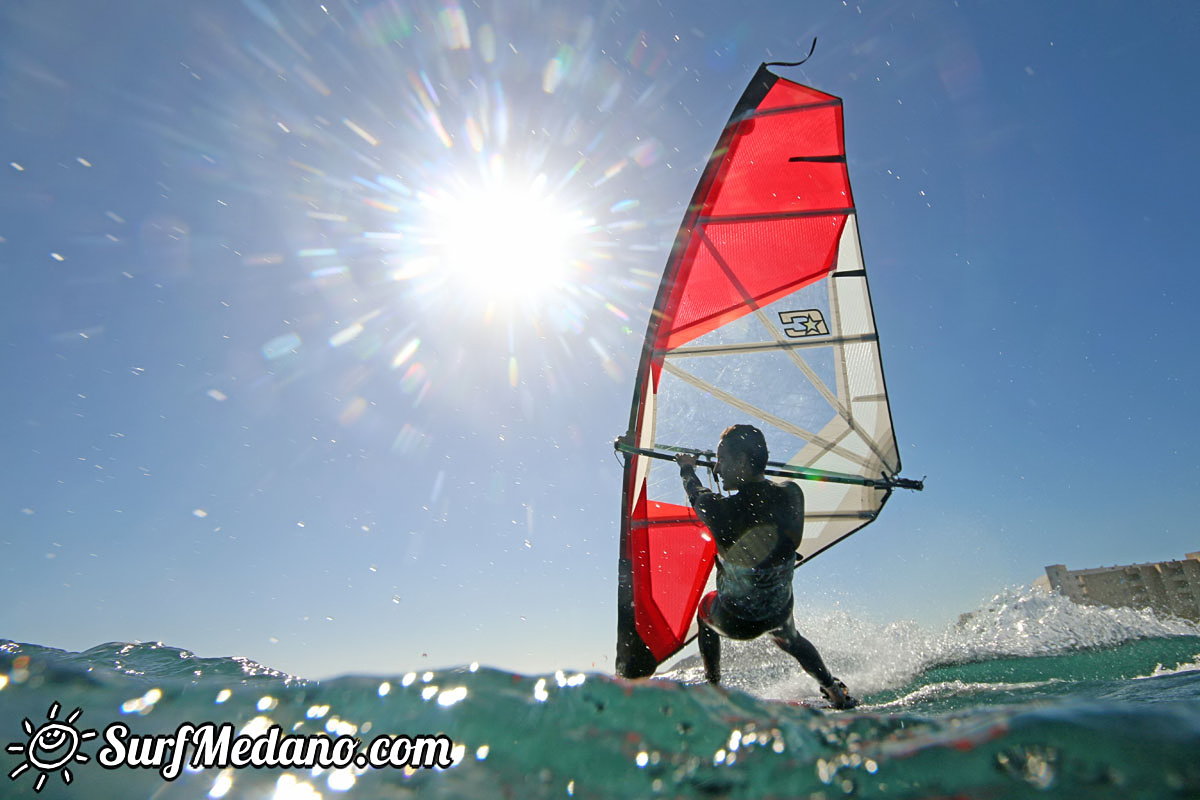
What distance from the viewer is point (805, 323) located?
5312mm

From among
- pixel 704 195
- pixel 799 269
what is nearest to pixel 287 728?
pixel 704 195

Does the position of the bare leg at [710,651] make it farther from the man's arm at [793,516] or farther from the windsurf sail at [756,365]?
the windsurf sail at [756,365]

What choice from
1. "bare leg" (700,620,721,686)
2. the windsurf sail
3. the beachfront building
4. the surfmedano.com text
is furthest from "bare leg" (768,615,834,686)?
the beachfront building

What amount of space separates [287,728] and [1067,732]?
1.89 m

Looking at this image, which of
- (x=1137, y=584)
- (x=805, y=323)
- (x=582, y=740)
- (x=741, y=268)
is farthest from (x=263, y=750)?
(x=1137, y=584)

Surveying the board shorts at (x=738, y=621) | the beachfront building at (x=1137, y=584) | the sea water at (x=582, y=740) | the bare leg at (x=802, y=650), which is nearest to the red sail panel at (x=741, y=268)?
the board shorts at (x=738, y=621)

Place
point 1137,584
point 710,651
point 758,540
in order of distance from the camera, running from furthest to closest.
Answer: point 1137,584, point 710,651, point 758,540

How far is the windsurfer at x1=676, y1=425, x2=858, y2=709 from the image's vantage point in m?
3.39

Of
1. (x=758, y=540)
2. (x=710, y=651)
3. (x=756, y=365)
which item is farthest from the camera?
(x=756, y=365)

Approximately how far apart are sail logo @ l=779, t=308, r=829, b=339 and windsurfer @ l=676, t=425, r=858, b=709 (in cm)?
217

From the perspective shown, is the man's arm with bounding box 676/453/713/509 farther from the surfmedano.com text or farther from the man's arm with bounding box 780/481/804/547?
the surfmedano.com text

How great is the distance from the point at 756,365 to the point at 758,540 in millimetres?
2453

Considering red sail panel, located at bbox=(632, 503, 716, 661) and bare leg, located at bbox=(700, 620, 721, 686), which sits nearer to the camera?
bare leg, located at bbox=(700, 620, 721, 686)

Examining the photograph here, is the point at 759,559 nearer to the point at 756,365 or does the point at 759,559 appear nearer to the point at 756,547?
the point at 756,547
